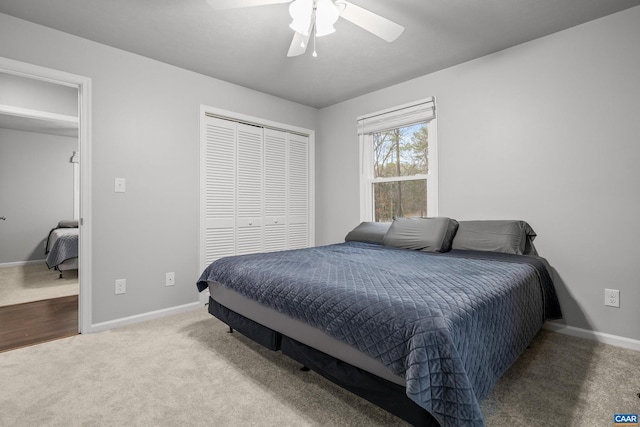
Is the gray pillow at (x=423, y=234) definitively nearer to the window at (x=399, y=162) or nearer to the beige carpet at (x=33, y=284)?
the window at (x=399, y=162)

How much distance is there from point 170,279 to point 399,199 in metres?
2.55

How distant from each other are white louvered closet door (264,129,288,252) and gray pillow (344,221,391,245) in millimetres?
992

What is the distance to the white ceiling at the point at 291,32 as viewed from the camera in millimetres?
2189

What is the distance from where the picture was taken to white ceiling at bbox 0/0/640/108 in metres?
2.19

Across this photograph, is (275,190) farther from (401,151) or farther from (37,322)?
(37,322)

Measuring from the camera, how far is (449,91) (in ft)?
10.3

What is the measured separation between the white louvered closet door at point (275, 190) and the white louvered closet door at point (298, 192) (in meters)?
0.09

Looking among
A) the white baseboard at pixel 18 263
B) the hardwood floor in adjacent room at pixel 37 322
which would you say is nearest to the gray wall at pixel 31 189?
the white baseboard at pixel 18 263

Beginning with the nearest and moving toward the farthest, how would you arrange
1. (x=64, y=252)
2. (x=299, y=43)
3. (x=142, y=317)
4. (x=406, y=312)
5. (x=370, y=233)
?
(x=406, y=312), (x=299, y=43), (x=142, y=317), (x=370, y=233), (x=64, y=252)

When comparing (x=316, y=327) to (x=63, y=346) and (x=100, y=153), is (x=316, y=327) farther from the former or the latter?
(x=100, y=153)

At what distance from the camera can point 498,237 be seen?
256cm

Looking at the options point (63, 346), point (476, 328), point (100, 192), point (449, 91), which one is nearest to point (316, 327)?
point (476, 328)

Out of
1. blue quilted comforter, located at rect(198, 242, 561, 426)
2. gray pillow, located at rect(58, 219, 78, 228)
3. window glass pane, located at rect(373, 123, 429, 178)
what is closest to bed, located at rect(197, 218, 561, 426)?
blue quilted comforter, located at rect(198, 242, 561, 426)

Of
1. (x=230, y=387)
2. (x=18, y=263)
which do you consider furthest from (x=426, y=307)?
(x=18, y=263)
